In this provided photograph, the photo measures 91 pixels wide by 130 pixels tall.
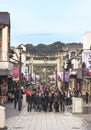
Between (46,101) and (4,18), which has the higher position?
(4,18)

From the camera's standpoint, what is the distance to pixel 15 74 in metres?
44.4

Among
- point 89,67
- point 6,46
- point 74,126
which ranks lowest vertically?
point 74,126

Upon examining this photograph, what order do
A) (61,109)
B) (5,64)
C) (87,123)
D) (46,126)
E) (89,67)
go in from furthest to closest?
(5,64) < (61,109) < (89,67) < (87,123) < (46,126)

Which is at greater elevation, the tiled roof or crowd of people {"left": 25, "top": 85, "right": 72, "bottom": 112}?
the tiled roof

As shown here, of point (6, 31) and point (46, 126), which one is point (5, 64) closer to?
point (6, 31)

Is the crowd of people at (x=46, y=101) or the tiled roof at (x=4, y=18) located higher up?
the tiled roof at (x=4, y=18)

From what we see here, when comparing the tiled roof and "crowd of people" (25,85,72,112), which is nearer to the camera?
"crowd of people" (25,85,72,112)

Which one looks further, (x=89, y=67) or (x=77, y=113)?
(x=77, y=113)

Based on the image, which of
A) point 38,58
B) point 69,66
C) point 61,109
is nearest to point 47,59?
point 38,58

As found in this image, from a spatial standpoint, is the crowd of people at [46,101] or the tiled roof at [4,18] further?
the tiled roof at [4,18]

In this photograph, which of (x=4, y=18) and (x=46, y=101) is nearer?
(x=46, y=101)

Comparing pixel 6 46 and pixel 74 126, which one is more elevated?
pixel 6 46

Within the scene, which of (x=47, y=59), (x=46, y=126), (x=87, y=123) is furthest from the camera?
(x=47, y=59)

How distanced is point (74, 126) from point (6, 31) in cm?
2891
